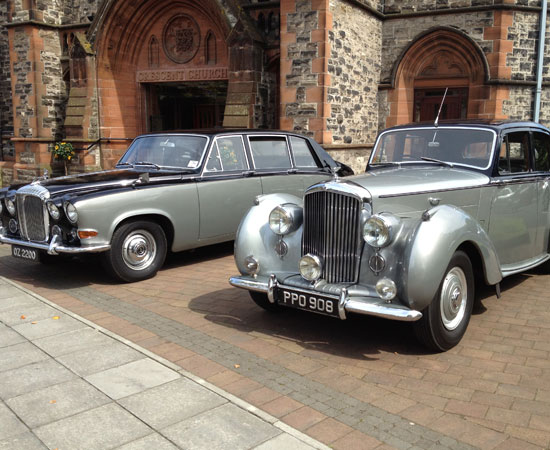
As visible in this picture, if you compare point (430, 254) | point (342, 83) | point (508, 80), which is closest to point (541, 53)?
point (508, 80)

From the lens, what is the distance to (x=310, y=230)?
4.37m

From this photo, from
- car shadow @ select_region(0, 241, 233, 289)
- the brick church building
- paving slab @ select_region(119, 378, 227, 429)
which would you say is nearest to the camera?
paving slab @ select_region(119, 378, 227, 429)

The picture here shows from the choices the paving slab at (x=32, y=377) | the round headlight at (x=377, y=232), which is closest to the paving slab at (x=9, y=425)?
the paving slab at (x=32, y=377)

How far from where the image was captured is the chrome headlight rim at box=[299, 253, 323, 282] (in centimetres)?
416

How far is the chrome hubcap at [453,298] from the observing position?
13.3 ft

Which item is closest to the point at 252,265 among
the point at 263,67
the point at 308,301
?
the point at 308,301

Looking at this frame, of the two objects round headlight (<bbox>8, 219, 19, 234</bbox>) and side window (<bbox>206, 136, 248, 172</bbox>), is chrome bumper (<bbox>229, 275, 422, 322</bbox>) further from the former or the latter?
round headlight (<bbox>8, 219, 19, 234</bbox>)

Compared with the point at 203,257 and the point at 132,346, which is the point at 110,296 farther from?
the point at 203,257

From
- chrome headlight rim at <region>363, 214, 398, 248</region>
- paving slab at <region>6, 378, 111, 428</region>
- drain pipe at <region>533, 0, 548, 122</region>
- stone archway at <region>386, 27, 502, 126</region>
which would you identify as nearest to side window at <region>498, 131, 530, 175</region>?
chrome headlight rim at <region>363, 214, 398, 248</region>

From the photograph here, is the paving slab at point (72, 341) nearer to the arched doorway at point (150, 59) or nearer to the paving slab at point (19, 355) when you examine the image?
the paving slab at point (19, 355)

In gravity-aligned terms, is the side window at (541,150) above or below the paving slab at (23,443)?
above

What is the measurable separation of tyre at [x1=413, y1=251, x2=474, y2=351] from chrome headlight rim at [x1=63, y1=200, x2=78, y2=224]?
3.80 m

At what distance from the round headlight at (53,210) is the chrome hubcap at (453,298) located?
419 cm

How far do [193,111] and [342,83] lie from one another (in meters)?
6.98
